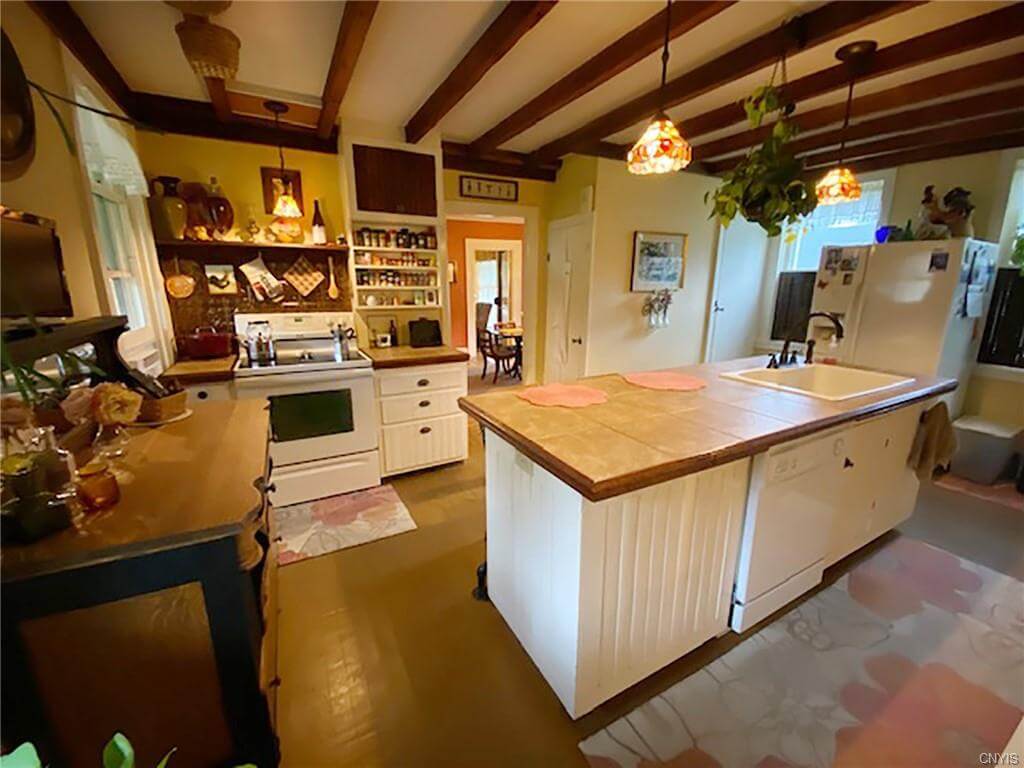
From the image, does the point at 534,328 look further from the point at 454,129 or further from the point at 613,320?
the point at 454,129

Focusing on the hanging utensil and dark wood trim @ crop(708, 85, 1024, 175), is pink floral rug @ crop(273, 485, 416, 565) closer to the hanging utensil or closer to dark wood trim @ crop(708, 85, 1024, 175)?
the hanging utensil

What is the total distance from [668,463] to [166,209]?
3.10 metres

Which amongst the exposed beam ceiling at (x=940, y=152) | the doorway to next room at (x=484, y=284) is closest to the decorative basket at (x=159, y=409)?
the exposed beam ceiling at (x=940, y=152)

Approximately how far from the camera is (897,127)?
2908mm

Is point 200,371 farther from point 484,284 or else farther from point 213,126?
point 484,284

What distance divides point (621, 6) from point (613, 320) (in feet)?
8.17

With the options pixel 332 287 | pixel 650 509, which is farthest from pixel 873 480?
pixel 332 287

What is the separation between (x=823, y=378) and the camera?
7.98 ft

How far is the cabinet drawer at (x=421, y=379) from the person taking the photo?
281 centimetres

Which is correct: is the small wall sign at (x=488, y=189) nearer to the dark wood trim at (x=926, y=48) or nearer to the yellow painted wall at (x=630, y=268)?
the yellow painted wall at (x=630, y=268)

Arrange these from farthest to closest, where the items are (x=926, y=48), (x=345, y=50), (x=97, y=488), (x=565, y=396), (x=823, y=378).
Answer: (x=823, y=378) < (x=926, y=48) < (x=345, y=50) < (x=565, y=396) < (x=97, y=488)

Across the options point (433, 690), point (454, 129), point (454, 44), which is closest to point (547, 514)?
point (433, 690)

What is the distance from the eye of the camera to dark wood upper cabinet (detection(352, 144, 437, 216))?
2.87 metres

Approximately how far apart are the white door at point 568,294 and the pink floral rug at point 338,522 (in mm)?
2144
